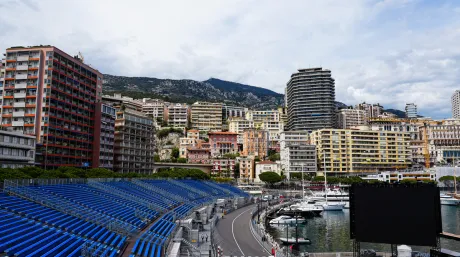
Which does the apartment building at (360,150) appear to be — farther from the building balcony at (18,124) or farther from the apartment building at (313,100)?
the building balcony at (18,124)

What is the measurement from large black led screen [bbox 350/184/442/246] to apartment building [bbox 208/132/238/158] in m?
123

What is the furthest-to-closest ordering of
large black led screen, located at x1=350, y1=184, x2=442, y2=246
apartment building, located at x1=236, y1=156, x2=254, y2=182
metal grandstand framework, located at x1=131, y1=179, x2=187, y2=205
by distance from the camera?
1. apartment building, located at x1=236, y1=156, x2=254, y2=182
2. metal grandstand framework, located at x1=131, y1=179, x2=187, y2=205
3. large black led screen, located at x1=350, y1=184, x2=442, y2=246

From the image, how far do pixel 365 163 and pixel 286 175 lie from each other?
31.1 metres

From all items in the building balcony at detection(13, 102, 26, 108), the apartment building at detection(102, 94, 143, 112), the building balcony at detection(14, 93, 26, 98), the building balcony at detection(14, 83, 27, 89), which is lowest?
the building balcony at detection(13, 102, 26, 108)

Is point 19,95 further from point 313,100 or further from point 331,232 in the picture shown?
point 313,100

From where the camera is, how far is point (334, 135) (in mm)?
137375

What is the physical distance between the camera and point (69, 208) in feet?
99.3

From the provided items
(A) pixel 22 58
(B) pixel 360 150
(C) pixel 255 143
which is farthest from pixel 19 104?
(B) pixel 360 150

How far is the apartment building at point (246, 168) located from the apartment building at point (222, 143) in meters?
16.8

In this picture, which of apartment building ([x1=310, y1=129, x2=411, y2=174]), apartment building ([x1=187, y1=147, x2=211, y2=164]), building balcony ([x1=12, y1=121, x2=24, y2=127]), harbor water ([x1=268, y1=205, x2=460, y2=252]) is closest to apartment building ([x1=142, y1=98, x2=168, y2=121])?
apartment building ([x1=187, y1=147, x2=211, y2=164])

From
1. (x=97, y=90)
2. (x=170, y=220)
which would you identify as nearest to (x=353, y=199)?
(x=170, y=220)

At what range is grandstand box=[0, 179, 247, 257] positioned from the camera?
2136 centimetres

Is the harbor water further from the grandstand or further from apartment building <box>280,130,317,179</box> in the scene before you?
apartment building <box>280,130,317,179</box>

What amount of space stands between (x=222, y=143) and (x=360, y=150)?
2181 inches
